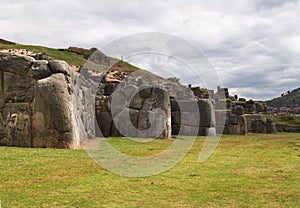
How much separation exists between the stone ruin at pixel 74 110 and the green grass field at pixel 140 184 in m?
2.35

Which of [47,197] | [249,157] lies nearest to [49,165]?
[47,197]

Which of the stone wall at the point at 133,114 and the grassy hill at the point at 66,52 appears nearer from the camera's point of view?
the stone wall at the point at 133,114

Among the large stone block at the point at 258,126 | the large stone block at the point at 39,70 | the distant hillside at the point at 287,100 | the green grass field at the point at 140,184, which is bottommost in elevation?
the green grass field at the point at 140,184

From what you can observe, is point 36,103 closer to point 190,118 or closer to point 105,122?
point 105,122

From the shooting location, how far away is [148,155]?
16.5 meters

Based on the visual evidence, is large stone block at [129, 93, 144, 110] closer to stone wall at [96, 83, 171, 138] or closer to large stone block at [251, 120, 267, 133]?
stone wall at [96, 83, 171, 138]

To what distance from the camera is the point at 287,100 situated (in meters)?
154

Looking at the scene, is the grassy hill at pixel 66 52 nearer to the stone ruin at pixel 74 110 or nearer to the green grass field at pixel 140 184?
the stone ruin at pixel 74 110

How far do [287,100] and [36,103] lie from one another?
152m

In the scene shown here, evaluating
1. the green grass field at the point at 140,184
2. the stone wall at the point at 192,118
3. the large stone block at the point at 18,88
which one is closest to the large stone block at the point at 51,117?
the large stone block at the point at 18,88

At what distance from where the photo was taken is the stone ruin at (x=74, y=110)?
658 inches

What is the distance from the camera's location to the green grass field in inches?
324

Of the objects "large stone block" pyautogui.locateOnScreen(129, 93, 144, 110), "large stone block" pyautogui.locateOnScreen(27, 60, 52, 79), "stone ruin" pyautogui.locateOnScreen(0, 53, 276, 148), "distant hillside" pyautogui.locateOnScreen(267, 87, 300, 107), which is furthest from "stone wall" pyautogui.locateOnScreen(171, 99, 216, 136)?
"distant hillside" pyautogui.locateOnScreen(267, 87, 300, 107)

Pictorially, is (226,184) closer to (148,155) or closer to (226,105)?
(148,155)
